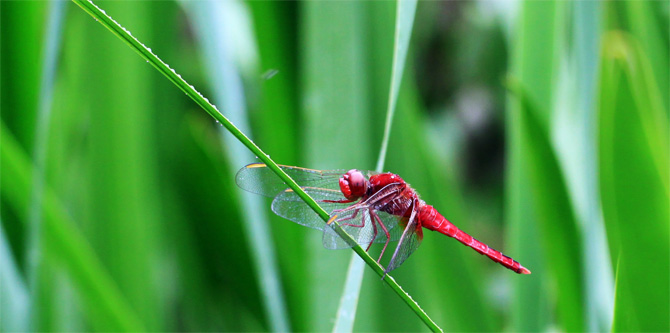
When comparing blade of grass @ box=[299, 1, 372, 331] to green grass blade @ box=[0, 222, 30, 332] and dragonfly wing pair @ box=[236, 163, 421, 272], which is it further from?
green grass blade @ box=[0, 222, 30, 332]

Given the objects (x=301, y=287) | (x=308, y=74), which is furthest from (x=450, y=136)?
(x=308, y=74)

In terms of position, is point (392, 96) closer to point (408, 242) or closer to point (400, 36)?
point (400, 36)

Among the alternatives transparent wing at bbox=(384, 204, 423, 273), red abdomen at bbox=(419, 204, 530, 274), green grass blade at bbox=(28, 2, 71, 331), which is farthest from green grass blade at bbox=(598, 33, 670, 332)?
green grass blade at bbox=(28, 2, 71, 331)

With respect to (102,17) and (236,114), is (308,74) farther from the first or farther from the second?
(102,17)

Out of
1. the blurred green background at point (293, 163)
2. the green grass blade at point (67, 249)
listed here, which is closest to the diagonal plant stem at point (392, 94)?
the blurred green background at point (293, 163)

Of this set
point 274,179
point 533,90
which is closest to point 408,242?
point 274,179

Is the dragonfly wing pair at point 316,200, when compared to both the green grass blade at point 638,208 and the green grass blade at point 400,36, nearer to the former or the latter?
the green grass blade at point 400,36
